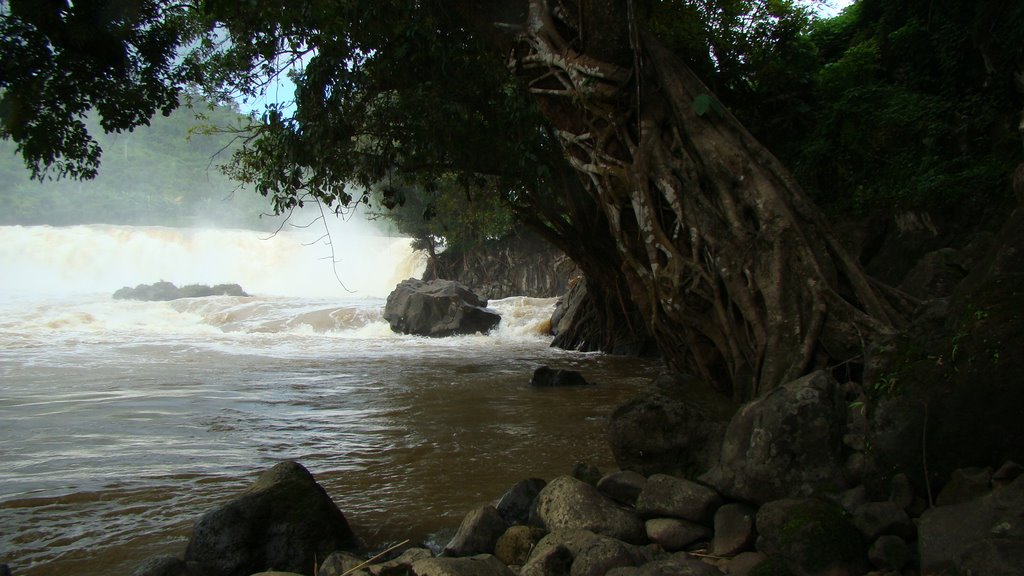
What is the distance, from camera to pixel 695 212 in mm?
5414

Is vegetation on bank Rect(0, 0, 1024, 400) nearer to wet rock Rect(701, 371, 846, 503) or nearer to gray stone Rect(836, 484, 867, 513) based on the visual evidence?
wet rock Rect(701, 371, 846, 503)

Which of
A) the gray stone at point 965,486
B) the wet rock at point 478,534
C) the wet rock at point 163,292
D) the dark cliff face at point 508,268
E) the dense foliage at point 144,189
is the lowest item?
the wet rock at point 478,534

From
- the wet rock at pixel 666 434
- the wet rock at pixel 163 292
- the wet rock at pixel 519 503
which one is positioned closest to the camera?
the wet rock at pixel 519 503

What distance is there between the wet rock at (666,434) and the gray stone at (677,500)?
64 centimetres

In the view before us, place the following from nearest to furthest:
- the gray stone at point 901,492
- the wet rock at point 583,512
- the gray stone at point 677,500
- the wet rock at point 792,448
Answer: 1. the gray stone at point 901,492
2. the wet rock at point 792,448
3. the gray stone at point 677,500
4. the wet rock at point 583,512

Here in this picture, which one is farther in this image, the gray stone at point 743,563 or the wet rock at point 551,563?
the wet rock at point 551,563

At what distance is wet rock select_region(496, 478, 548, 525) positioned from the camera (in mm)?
3969

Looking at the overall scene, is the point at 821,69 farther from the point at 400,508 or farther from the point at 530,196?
the point at 400,508

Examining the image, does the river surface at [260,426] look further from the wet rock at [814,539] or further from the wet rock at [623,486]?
the wet rock at [814,539]

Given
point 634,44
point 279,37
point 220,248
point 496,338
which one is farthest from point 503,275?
point 634,44

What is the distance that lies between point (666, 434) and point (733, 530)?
1167 millimetres

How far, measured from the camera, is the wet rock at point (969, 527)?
2158 millimetres

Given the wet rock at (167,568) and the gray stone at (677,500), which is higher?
the gray stone at (677,500)

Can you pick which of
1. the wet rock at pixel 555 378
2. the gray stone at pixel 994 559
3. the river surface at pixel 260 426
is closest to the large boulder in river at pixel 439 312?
the river surface at pixel 260 426
